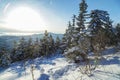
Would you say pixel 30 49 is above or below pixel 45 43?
below

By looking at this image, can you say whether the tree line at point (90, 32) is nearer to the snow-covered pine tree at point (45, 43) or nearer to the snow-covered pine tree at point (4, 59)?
the snow-covered pine tree at point (45, 43)

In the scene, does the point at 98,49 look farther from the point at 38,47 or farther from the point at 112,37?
the point at 38,47

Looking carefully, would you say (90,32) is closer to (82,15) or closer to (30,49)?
(82,15)

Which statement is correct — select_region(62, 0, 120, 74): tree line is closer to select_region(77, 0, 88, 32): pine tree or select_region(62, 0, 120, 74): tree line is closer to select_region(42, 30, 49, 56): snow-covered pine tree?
select_region(77, 0, 88, 32): pine tree

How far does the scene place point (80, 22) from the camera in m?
38.2

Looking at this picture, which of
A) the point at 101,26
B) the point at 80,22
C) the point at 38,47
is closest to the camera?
the point at 101,26

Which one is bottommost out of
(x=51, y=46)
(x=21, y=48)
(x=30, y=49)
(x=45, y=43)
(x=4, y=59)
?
(x=4, y=59)

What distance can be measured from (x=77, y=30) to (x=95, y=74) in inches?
983

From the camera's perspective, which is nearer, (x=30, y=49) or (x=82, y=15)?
(x=82, y=15)

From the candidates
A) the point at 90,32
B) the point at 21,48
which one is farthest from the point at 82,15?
the point at 21,48

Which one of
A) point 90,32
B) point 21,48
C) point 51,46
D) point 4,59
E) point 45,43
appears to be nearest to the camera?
point 90,32

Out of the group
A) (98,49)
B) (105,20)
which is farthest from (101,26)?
(98,49)

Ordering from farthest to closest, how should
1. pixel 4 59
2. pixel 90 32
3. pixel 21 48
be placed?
pixel 21 48 → pixel 4 59 → pixel 90 32

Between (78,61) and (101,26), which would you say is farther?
(101,26)
